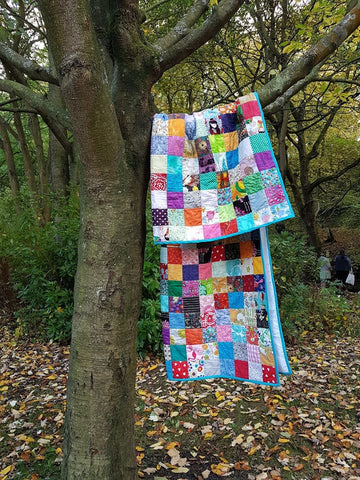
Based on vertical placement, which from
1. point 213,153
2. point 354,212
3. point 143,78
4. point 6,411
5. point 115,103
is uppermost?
point 354,212

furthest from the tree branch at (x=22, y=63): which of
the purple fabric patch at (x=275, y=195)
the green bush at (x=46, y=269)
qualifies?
the green bush at (x=46, y=269)

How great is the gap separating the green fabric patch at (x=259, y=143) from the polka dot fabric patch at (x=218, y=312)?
1.47 feet

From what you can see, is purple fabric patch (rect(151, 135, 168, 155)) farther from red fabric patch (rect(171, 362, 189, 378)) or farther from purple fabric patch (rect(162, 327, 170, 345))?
red fabric patch (rect(171, 362, 189, 378))

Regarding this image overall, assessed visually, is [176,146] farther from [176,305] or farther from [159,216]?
[176,305]

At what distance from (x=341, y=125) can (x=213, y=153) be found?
9827 mm

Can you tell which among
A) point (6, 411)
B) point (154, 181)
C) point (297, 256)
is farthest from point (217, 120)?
point (297, 256)

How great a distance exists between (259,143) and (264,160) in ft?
0.32

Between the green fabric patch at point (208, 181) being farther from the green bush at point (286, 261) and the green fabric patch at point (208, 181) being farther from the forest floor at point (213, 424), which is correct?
the green bush at point (286, 261)

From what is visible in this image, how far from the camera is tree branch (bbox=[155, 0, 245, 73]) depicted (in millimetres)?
1991

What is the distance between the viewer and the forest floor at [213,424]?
95.7 inches

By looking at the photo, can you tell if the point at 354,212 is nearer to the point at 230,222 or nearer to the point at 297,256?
the point at 297,256

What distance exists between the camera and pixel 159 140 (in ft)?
6.53

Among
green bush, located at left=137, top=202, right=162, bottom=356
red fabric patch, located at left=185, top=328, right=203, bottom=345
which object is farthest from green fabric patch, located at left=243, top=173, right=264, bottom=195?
green bush, located at left=137, top=202, right=162, bottom=356

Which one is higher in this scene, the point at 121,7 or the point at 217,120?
the point at 121,7
